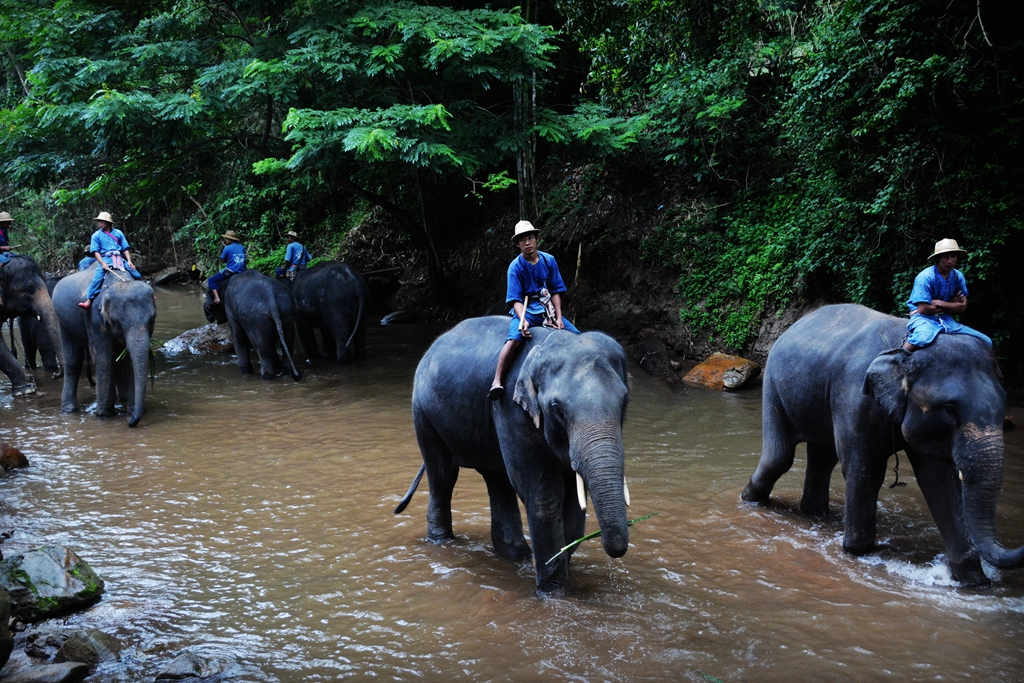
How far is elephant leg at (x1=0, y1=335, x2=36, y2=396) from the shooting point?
1155cm

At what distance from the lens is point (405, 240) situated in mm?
19641

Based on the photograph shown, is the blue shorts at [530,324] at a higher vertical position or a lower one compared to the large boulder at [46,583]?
higher

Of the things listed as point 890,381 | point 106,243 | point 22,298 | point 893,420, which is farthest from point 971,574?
point 22,298

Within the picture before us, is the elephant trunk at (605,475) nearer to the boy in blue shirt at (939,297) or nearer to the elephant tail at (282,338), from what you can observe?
the boy in blue shirt at (939,297)

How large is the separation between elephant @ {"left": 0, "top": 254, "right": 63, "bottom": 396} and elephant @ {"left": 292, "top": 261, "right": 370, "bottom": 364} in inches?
154

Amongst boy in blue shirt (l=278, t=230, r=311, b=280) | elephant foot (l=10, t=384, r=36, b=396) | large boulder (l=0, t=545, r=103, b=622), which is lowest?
large boulder (l=0, t=545, r=103, b=622)

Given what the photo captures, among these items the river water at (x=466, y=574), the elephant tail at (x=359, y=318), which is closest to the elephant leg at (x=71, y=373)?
the river water at (x=466, y=574)

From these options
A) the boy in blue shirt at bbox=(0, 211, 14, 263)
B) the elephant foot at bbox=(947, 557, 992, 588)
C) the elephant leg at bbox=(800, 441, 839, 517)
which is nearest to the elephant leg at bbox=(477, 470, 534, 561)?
the elephant leg at bbox=(800, 441, 839, 517)

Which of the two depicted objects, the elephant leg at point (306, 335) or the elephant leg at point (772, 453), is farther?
the elephant leg at point (306, 335)

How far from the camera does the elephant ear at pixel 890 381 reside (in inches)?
203

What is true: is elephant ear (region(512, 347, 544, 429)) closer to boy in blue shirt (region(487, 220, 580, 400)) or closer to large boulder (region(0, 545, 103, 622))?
boy in blue shirt (region(487, 220, 580, 400))

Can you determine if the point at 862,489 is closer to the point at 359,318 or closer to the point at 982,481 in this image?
the point at 982,481

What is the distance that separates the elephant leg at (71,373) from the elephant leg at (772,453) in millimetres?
9111

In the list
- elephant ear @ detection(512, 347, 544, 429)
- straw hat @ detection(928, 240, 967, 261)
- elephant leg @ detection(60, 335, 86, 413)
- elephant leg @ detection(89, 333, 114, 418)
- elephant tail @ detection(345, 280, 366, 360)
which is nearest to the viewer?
elephant ear @ detection(512, 347, 544, 429)
